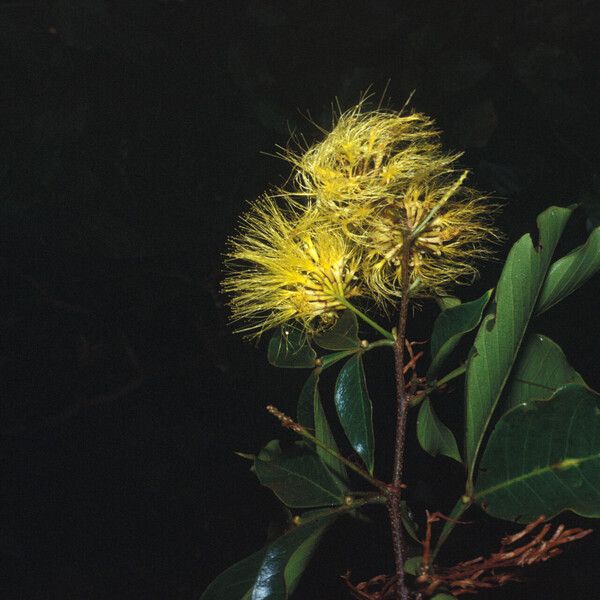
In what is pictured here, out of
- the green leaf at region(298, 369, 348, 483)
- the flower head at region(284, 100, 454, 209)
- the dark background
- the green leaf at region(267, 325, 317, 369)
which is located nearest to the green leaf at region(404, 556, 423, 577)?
the green leaf at region(298, 369, 348, 483)

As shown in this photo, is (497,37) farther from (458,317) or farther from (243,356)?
(458,317)

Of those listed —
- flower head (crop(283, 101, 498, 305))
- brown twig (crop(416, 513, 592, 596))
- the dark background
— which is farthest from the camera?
the dark background

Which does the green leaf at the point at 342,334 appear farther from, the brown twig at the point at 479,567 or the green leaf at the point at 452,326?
the brown twig at the point at 479,567

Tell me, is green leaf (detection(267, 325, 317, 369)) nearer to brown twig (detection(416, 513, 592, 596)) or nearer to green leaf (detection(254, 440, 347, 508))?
green leaf (detection(254, 440, 347, 508))

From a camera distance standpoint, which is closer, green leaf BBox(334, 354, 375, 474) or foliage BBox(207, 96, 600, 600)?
foliage BBox(207, 96, 600, 600)

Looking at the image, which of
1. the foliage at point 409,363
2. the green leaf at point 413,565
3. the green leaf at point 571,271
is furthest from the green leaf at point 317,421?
the green leaf at point 571,271

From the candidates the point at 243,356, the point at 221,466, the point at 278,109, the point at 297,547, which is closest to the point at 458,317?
the point at 297,547
